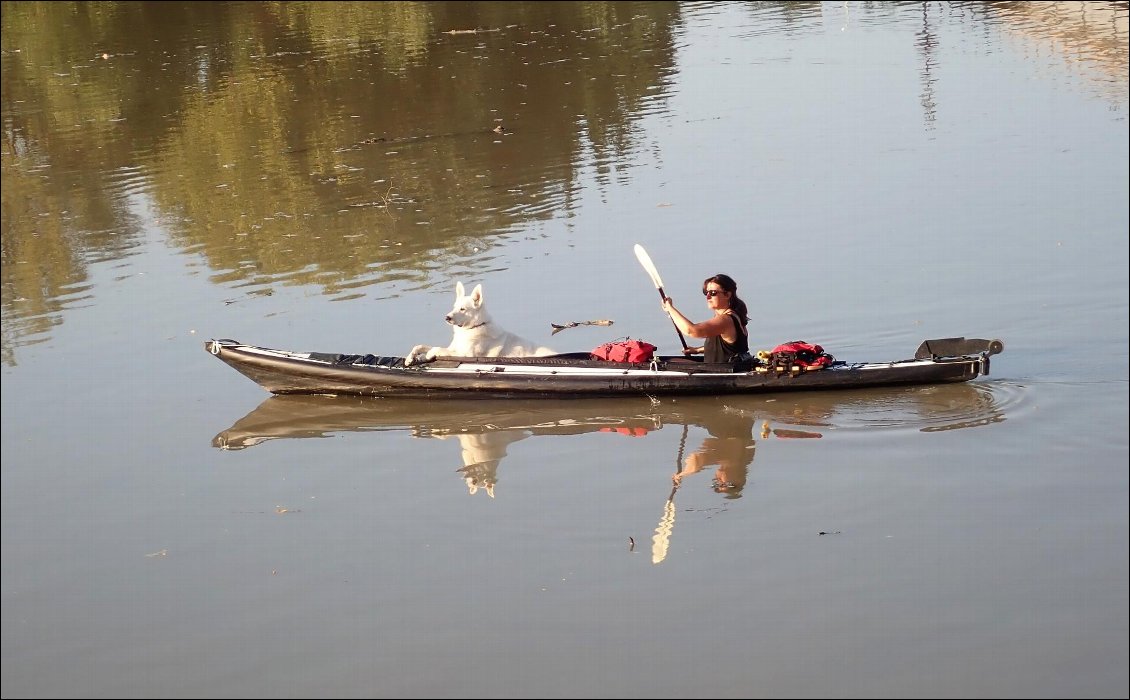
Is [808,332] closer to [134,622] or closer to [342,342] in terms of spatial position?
[342,342]

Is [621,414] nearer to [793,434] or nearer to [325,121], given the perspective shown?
[793,434]

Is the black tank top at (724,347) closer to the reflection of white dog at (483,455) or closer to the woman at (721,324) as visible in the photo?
the woman at (721,324)

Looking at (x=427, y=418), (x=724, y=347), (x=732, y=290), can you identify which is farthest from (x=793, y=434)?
(x=427, y=418)

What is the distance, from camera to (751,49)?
26141mm

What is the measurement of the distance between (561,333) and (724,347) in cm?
215

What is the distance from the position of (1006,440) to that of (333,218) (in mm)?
9218

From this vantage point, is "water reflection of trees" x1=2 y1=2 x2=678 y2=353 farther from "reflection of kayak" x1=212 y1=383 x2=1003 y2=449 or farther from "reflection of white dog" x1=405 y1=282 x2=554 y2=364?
"reflection of white dog" x1=405 y1=282 x2=554 y2=364

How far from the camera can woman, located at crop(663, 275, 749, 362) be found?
991cm

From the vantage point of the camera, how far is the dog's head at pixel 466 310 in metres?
10.1

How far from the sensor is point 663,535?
809cm

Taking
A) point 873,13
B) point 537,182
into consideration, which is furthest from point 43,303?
point 873,13

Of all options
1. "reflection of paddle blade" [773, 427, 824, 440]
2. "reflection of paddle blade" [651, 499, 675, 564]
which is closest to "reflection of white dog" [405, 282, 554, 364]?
"reflection of paddle blade" [773, 427, 824, 440]

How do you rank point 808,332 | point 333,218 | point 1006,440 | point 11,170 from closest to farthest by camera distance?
point 1006,440, point 808,332, point 333,218, point 11,170

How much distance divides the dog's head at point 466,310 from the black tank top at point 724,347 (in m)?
1.66
